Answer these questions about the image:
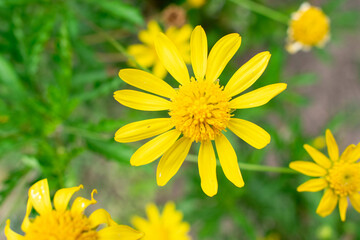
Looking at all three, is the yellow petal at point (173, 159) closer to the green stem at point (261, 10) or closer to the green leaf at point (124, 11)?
the green leaf at point (124, 11)

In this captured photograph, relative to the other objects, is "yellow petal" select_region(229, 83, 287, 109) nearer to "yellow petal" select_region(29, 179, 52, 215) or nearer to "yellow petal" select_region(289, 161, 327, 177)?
"yellow petal" select_region(289, 161, 327, 177)

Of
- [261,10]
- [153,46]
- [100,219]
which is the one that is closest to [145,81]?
[100,219]

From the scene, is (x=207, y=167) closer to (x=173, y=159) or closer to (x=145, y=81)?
(x=173, y=159)

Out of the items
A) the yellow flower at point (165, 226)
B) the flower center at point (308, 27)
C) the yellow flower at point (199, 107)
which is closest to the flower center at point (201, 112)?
the yellow flower at point (199, 107)

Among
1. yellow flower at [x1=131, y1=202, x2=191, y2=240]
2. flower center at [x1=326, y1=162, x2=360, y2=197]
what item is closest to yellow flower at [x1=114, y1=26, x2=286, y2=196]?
flower center at [x1=326, y1=162, x2=360, y2=197]

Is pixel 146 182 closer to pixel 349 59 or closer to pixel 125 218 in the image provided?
pixel 125 218

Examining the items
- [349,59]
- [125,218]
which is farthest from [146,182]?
[349,59]
